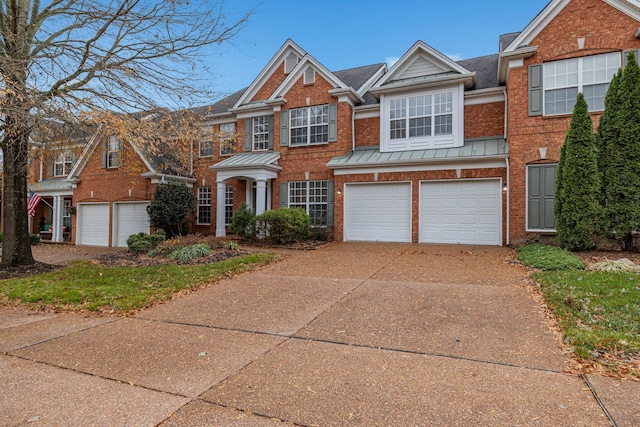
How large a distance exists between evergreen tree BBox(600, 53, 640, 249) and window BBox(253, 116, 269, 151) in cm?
1238

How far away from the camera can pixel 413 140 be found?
13805 millimetres

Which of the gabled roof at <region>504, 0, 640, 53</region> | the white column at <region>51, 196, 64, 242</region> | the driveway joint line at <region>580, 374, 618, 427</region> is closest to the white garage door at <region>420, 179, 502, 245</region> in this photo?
the gabled roof at <region>504, 0, 640, 53</region>

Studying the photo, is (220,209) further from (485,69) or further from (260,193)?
(485,69)

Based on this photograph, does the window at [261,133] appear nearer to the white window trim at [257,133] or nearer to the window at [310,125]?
the white window trim at [257,133]

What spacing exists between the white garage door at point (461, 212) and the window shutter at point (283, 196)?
576 centimetres

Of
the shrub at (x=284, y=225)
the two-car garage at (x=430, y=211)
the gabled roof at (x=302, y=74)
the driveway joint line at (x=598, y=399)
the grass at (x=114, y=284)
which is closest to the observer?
the driveway joint line at (x=598, y=399)

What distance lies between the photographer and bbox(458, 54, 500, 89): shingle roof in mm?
13719

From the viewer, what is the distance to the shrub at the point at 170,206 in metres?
15.2

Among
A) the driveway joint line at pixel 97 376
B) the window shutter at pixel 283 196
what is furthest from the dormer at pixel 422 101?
the driveway joint line at pixel 97 376

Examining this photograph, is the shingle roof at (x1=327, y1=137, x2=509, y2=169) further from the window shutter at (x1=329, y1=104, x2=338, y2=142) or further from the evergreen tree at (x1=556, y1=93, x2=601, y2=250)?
the evergreen tree at (x1=556, y1=93, x2=601, y2=250)

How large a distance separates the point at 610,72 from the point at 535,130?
8.30 feet

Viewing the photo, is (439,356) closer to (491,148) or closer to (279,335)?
(279,335)

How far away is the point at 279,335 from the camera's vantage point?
14.8ft

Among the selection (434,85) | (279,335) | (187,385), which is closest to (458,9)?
(434,85)
